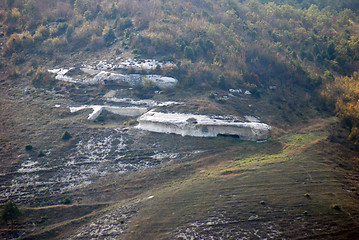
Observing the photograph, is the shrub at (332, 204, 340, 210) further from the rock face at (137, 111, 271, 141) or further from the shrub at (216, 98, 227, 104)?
the shrub at (216, 98, 227, 104)

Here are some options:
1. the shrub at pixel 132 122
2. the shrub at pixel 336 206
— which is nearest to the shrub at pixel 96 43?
the shrub at pixel 132 122

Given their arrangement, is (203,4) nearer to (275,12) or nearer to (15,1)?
(275,12)

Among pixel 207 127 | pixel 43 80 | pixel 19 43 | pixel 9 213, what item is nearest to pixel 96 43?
pixel 43 80

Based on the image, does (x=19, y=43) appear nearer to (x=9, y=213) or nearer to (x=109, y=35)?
(x=109, y=35)

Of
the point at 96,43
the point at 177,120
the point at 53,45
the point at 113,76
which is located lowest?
the point at 177,120

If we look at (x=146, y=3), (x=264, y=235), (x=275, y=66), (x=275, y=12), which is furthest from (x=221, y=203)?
(x=275, y=12)

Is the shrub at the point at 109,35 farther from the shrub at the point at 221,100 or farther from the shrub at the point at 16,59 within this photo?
the shrub at the point at 221,100
